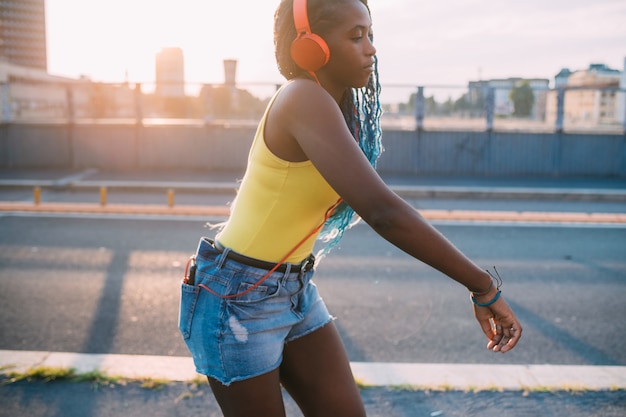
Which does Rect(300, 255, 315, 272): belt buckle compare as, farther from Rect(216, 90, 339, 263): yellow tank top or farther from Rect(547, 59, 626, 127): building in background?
Rect(547, 59, 626, 127): building in background

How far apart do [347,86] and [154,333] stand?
373 centimetres

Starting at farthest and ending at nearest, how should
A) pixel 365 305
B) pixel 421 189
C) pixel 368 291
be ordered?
pixel 421 189, pixel 368 291, pixel 365 305

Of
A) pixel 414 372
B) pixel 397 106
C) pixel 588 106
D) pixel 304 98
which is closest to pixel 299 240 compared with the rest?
pixel 304 98

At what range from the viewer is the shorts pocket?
2064mm

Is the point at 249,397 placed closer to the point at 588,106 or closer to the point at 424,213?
the point at 424,213

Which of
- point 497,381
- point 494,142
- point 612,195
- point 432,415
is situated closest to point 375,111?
point 432,415

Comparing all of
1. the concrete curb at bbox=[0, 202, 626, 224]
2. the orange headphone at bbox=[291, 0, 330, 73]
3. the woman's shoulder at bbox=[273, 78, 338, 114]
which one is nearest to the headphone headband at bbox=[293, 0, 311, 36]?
the orange headphone at bbox=[291, 0, 330, 73]

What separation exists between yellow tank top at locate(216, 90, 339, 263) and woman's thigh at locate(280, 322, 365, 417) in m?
0.34

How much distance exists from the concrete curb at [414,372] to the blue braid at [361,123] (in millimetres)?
1898

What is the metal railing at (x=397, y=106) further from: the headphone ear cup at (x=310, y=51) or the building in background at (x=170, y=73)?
the headphone ear cup at (x=310, y=51)

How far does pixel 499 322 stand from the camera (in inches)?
75.2

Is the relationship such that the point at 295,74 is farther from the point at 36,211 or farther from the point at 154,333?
the point at 36,211

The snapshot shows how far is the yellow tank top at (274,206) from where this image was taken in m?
1.90

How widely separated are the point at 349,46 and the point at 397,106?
1564 cm
